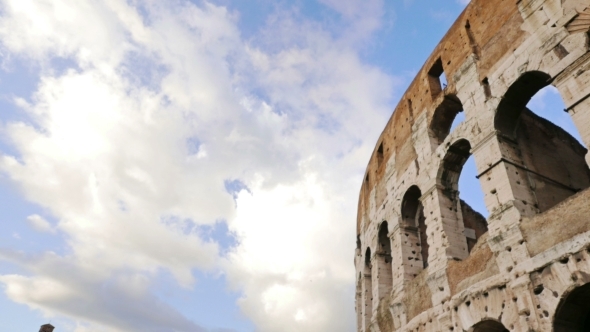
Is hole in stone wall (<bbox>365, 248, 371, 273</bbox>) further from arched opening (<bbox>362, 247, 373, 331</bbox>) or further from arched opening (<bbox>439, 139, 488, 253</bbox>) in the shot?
arched opening (<bbox>439, 139, 488, 253</bbox>)

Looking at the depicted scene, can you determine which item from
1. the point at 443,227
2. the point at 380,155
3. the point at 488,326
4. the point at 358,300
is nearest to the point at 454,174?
the point at 443,227

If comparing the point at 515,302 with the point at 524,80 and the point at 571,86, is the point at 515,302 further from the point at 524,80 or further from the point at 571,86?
the point at 524,80

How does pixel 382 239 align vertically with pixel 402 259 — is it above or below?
above

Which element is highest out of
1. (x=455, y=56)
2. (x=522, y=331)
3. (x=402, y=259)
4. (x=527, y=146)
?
(x=455, y=56)

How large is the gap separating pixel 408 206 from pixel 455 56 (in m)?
3.78

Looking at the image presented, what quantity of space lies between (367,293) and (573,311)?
7497 millimetres

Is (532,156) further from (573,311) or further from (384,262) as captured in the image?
(384,262)

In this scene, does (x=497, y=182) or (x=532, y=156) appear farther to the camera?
Answer: (x=532, y=156)

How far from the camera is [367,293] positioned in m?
12.7

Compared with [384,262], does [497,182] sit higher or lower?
lower

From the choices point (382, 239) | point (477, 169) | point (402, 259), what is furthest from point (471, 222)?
point (477, 169)

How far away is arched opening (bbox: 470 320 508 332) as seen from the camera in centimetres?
667

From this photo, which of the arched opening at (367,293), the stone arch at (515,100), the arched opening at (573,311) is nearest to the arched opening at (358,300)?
the arched opening at (367,293)

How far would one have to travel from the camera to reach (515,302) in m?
6.02
